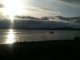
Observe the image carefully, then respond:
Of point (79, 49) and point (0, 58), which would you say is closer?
point (79, 49)

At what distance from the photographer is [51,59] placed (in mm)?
12695

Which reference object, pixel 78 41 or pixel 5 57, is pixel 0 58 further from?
pixel 78 41

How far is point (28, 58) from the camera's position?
13188 mm

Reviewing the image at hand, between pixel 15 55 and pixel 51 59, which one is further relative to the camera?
pixel 15 55

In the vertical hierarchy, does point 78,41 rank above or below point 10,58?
above

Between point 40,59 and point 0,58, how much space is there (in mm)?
2181

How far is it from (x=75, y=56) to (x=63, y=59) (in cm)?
115

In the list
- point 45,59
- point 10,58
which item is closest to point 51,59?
point 45,59

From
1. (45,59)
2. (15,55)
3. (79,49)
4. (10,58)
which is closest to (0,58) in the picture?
(10,58)

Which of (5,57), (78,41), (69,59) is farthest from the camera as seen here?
(5,57)

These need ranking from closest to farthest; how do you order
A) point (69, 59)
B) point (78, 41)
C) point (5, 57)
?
point (78, 41) < point (69, 59) < point (5, 57)

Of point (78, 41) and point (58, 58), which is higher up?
point (78, 41)

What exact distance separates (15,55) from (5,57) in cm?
89

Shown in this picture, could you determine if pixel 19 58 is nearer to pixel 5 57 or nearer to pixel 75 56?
pixel 5 57
